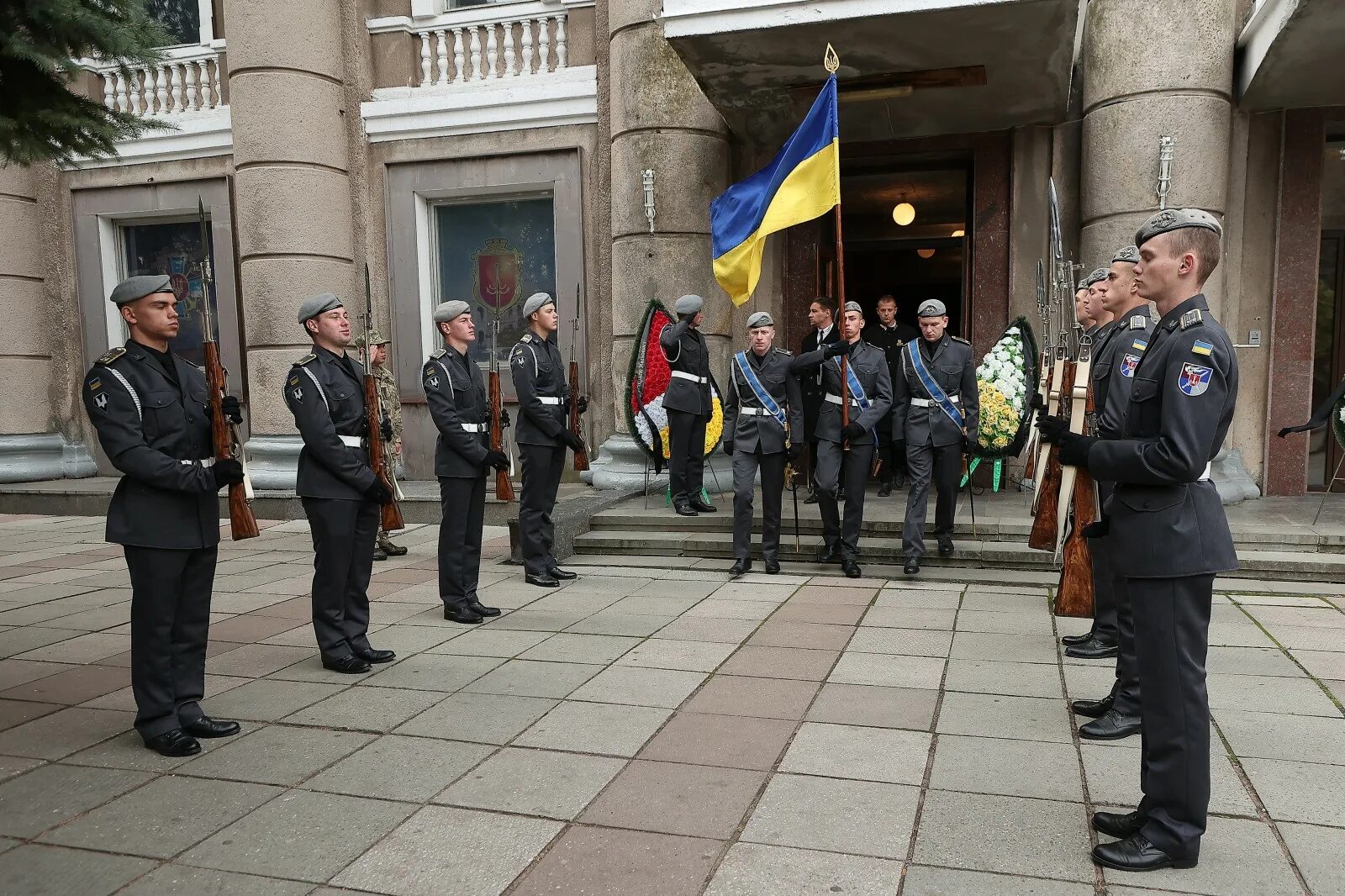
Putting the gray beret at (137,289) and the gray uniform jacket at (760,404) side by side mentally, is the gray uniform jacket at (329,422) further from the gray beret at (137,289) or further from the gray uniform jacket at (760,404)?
the gray uniform jacket at (760,404)

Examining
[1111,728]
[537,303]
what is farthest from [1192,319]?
[537,303]

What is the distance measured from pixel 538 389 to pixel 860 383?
102 inches

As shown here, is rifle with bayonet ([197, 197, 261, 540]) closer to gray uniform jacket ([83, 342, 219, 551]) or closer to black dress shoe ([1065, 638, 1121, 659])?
gray uniform jacket ([83, 342, 219, 551])

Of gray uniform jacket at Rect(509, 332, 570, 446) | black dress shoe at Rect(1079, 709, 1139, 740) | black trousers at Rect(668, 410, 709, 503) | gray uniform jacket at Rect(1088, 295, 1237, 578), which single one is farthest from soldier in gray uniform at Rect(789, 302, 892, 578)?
gray uniform jacket at Rect(1088, 295, 1237, 578)

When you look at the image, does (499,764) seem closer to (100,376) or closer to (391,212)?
(100,376)

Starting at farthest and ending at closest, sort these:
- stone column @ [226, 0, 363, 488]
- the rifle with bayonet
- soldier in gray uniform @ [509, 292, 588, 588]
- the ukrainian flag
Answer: stone column @ [226, 0, 363, 488], soldier in gray uniform @ [509, 292, 588, 588], the ukrainian flag, the rifle with bayonet

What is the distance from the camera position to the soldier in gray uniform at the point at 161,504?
13.7 feet

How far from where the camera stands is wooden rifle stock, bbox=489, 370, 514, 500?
6793mm

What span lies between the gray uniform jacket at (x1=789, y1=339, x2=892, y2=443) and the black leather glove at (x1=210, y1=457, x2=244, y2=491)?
4.43m

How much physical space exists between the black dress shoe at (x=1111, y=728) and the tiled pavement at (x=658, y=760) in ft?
0.21

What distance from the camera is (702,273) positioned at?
10641mm

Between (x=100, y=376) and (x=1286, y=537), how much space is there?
8044 millimetres

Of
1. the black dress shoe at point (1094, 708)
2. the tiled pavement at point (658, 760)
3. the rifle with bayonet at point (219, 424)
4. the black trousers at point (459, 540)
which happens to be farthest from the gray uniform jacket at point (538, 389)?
the black dress shoe at point (1094, 708)

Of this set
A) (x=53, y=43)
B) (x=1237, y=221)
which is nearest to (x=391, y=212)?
(x=53, y=43)
